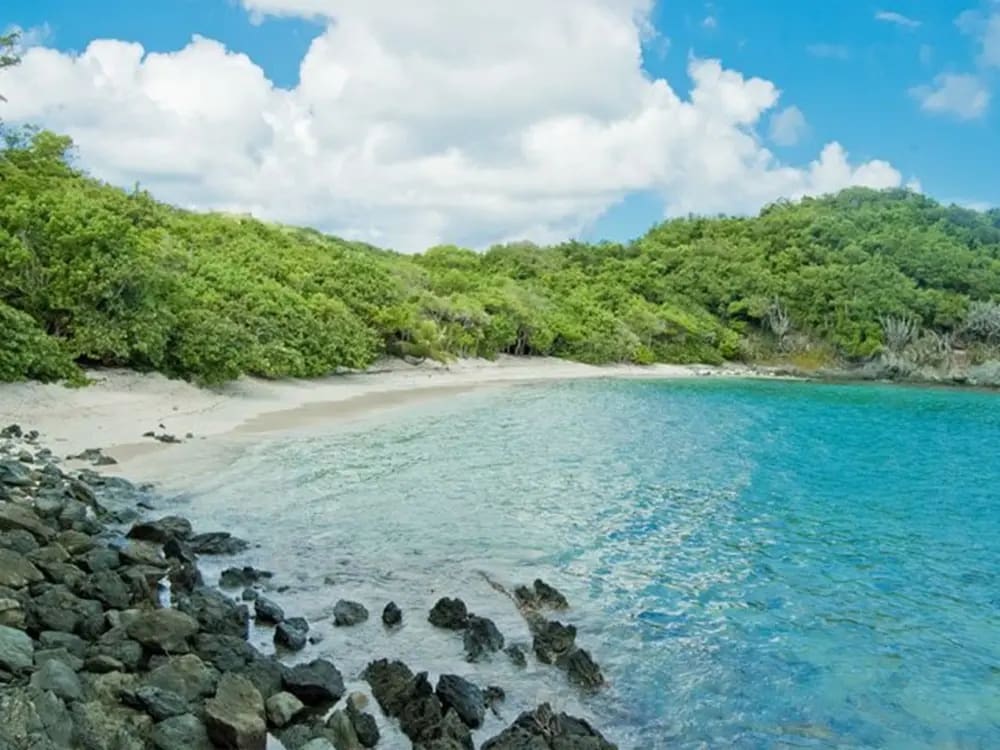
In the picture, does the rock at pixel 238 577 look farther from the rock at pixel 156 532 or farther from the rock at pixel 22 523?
the rock at pixel 22 523

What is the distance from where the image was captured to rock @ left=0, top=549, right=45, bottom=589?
28.3ft

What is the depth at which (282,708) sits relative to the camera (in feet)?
23.7

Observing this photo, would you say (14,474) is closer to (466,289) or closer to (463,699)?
(463,699)

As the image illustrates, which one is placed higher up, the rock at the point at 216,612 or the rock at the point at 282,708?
the rock at the point at 216,612

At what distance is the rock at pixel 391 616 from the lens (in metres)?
10.1

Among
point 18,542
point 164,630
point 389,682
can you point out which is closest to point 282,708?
point 389,682

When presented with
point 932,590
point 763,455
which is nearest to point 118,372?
point 763,455

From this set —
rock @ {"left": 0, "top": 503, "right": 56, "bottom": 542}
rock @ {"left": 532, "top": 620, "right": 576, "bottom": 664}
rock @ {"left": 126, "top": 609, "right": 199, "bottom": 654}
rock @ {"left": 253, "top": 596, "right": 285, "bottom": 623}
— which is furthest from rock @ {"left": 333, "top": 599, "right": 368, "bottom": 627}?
rock @ {"left": 0, "top": 503, "right": 56, "bottom": 542}

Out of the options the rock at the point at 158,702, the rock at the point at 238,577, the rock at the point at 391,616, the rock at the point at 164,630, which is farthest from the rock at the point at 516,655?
the rock at the point at 238,577

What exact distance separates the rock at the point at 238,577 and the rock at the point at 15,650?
3.83 meters

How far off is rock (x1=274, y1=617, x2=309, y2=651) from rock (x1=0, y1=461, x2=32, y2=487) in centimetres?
768

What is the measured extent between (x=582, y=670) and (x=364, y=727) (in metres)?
2.76

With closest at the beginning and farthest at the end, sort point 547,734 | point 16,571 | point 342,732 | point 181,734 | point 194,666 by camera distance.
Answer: point 181,734 < point 342,732 < point 547,734 < point 194,666 < point 16,571

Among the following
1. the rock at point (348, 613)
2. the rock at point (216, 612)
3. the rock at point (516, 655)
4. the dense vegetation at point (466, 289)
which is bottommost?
the rock at point (516, 655)
